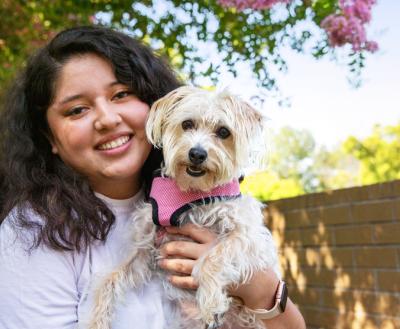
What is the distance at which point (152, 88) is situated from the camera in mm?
3121

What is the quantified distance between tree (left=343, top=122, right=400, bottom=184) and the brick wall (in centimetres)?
1421

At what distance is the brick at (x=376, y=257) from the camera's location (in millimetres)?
4344

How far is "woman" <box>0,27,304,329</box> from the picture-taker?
8.50ft

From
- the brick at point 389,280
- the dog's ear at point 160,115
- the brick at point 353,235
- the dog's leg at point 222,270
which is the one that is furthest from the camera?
the brick at point 353,235

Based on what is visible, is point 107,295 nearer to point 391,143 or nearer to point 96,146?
point 96,146

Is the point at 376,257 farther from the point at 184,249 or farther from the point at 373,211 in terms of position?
the point at 184,249

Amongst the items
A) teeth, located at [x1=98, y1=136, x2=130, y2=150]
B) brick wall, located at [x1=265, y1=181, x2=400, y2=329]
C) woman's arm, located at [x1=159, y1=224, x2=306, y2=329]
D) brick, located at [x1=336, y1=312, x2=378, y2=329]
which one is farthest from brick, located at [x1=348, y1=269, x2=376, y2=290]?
teeth, located at [x1=98, y1=136, x2=130, y2=150]

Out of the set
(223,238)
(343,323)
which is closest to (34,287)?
(223,238)

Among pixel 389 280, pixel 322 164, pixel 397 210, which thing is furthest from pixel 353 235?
pixel 322 164

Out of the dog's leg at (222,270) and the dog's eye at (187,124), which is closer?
the dog's leg at (222,270)

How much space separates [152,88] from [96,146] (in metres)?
0.48

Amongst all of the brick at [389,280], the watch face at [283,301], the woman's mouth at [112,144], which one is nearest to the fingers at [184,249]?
the watch face at [283,301]

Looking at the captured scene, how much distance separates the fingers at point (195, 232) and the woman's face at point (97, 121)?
0.35 m

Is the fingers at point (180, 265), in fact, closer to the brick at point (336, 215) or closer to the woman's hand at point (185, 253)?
the woman's hand at point (185, 253)
